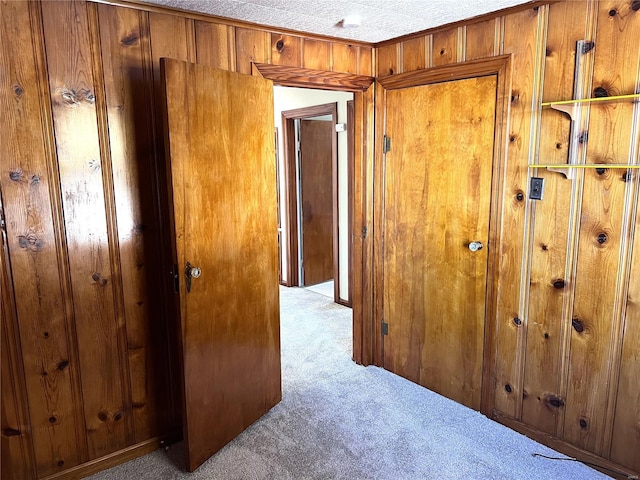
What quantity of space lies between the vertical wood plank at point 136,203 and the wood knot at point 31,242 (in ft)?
1.09

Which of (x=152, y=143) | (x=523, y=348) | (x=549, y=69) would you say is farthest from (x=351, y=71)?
(x=523, y=348)

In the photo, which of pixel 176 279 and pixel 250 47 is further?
pixel 250 47

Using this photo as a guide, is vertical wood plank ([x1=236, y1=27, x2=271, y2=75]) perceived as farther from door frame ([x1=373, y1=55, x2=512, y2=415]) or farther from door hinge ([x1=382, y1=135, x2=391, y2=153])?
door hinge ([x1=382, y1=135, x2=391, y2=153])

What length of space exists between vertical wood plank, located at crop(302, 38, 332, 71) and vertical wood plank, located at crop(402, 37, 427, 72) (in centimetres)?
46

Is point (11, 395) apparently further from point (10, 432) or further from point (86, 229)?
point (86, 229)

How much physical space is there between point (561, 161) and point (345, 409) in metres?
1.80

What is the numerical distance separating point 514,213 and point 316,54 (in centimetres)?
145

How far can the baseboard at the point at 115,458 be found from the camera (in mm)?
2172

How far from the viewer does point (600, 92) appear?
203 cm

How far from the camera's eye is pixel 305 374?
3189 millimetres

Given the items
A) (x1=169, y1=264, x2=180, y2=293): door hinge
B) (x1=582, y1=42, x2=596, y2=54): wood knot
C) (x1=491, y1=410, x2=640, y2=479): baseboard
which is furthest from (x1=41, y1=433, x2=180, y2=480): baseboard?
(x1=582, y1=42, x2=596, y2=54): wood knot

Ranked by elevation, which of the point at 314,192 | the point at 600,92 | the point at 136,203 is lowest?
the point at 314,192

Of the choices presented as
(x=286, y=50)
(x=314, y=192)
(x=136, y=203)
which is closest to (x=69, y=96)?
(x=136, y=203)

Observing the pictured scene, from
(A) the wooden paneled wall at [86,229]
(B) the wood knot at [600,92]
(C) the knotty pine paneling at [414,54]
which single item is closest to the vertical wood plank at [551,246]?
(B) the wood knot at [600,92]
